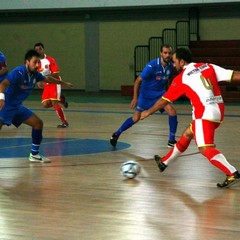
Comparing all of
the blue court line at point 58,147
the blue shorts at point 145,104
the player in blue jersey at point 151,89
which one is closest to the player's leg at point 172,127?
the player in blue jersey at point 151,89

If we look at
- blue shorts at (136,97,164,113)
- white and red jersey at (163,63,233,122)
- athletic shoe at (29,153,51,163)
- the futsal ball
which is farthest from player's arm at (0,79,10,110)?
blue shorts at (136,97,164,113)

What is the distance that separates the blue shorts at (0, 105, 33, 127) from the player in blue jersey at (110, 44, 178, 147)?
8.56 feet

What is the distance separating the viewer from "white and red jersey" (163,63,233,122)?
30.5ft

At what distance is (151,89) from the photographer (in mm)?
14031

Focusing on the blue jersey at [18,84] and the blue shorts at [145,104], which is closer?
the blue jersey at [18,84]

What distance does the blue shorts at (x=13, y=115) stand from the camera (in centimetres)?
1126

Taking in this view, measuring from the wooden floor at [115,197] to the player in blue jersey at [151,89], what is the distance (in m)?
0.38

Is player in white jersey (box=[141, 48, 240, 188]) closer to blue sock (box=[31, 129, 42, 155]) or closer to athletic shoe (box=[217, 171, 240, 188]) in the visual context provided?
athletic shoe (box=[217, 171, 240, 188])

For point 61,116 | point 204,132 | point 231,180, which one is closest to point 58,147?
point 61,116

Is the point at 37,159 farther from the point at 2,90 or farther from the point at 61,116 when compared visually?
the point at 61,116

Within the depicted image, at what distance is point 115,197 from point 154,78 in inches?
221

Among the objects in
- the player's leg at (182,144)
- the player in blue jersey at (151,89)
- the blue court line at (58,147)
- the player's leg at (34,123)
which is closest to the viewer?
the player's leg at (182,144)

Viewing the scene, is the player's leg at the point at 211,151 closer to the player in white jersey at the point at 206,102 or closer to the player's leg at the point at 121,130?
the player in white jersey at the point at 206,102

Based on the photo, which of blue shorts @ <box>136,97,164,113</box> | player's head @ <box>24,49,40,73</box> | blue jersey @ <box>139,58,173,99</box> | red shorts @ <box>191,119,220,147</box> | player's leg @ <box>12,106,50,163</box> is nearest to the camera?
red shorts @ <box>191,119,220,147</box>
